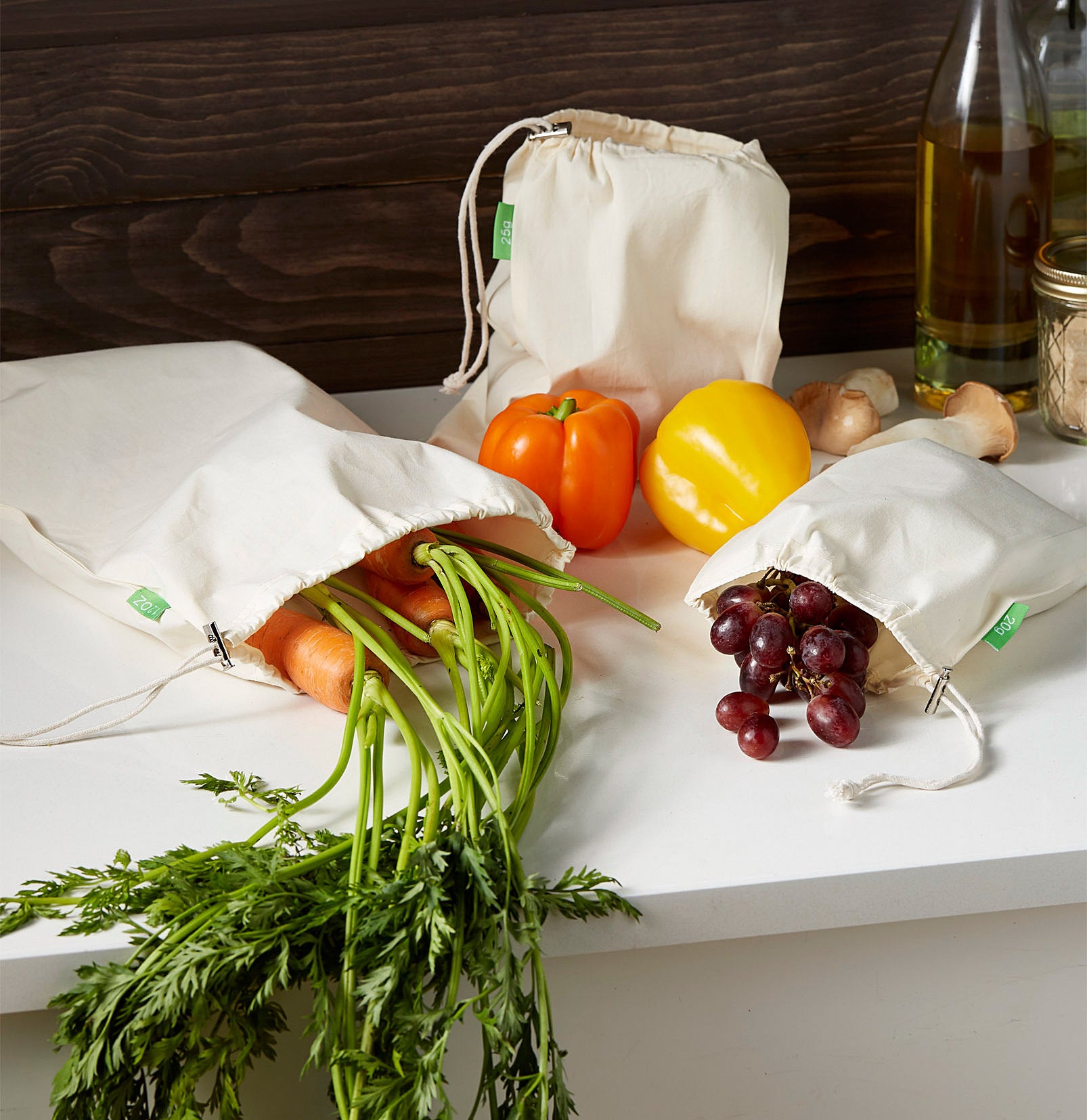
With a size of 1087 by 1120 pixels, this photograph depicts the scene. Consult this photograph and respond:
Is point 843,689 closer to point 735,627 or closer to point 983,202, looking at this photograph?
point 735,627

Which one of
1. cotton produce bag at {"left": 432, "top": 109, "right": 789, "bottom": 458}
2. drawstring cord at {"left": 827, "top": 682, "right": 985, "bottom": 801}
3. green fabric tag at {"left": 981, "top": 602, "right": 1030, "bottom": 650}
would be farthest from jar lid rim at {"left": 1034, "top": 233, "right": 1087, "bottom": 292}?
drawstring cord at {"left": 827, "top": 682, "right": 985, "bottom": 801}

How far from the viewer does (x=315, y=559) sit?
71 cm

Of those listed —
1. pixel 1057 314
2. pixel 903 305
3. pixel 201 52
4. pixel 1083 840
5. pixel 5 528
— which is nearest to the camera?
pixel 1083 840

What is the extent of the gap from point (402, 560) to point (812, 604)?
26cm

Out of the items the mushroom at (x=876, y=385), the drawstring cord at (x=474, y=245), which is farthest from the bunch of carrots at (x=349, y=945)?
the mushroom at (x=876, y=385)

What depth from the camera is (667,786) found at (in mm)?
667

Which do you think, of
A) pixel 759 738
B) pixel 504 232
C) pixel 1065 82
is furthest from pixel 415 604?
pixel 1065 82

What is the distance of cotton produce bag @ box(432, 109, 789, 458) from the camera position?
3.08 feet

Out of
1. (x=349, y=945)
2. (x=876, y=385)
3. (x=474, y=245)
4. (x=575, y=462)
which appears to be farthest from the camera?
(x=876, y=385)

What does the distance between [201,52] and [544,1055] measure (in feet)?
3.21

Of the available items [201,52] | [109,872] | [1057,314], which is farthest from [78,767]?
[1057,314]

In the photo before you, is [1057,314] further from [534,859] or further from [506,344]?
[534,859]

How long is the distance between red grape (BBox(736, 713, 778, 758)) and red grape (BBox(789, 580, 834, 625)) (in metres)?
0.07

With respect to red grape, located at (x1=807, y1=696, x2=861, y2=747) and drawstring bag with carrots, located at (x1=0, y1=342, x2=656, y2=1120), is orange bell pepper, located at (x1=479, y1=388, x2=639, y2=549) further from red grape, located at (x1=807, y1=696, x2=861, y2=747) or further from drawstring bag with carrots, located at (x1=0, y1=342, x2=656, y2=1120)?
red grape, located at (x1=807, y1=696, x2=861, y2=747)
